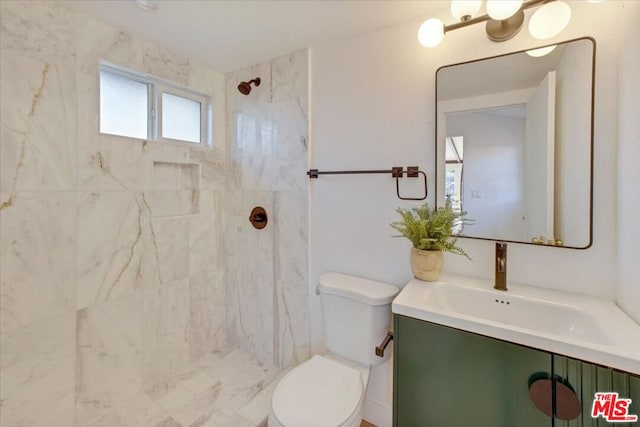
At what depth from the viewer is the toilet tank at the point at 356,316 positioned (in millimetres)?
1414

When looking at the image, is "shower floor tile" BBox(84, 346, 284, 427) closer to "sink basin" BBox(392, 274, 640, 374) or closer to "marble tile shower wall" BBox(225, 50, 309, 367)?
"marble tile shower wall" BBox(225, 50, 309, 367)

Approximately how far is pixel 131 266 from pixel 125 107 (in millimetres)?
990

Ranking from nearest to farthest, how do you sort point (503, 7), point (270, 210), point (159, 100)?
point (503, 7)
point (159, 100)
point (270, 210)

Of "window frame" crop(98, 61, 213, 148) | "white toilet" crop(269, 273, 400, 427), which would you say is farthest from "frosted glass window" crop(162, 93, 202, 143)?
"white toilet" crop(269, 273, 400, 427)

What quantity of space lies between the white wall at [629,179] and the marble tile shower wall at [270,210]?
57.0 inches

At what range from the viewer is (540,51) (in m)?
1.20

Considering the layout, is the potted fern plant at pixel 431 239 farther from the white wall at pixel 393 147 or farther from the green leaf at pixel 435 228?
the white wall at pixel 393 147

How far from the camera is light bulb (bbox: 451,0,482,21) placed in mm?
1183

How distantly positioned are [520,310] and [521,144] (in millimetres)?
711

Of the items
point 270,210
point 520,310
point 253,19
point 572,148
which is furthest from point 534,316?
point 253,19

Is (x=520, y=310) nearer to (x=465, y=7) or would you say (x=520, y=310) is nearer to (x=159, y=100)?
(x=465, y=7)

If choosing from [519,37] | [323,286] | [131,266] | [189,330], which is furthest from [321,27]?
[189,330]

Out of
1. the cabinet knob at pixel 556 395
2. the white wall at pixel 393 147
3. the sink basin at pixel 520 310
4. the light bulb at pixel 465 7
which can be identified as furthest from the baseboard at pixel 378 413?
the light bulb at pixel 465 7

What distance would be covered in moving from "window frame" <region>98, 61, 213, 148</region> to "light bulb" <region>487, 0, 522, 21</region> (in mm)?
1856
